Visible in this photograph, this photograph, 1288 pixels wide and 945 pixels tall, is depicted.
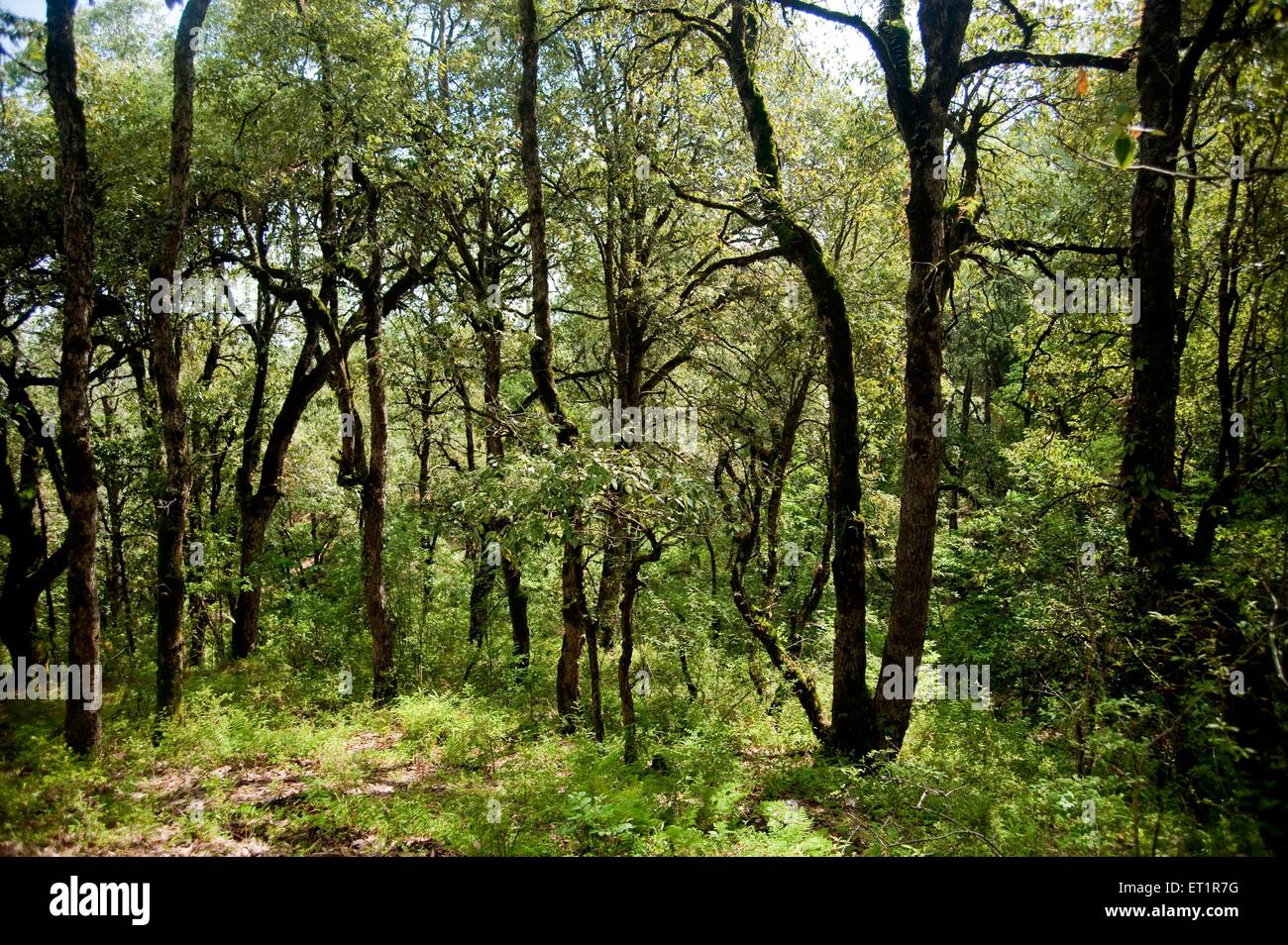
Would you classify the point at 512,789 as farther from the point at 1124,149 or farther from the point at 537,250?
the point at 1124,149

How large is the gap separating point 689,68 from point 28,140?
1038 centimetres

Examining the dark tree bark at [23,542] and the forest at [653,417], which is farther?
the dark tree bark at [23,542]

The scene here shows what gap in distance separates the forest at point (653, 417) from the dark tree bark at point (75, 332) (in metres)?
0.04

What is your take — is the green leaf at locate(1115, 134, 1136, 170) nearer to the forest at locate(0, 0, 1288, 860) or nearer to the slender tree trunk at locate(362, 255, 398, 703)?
the forest at locate(0, 0, 1288, 860)

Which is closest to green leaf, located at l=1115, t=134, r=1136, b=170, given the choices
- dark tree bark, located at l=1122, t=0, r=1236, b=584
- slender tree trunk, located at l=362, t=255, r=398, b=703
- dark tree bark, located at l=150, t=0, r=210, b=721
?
dark tree bark, located at l=1122, t=0, r=1236, b=584

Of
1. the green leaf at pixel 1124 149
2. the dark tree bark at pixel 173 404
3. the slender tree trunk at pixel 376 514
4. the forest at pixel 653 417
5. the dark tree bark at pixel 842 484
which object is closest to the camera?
the green leaf at pixel 1124 149

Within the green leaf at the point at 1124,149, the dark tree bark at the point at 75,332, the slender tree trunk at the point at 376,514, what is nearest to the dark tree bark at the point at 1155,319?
the green leaf at the point at 1124,149

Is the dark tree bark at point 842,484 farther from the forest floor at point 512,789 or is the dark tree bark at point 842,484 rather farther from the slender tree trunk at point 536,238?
the slender tree trunk at point 536,238

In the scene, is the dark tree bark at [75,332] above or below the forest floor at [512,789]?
above

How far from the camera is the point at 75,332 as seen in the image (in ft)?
21.0

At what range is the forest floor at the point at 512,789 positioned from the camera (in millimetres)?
5141

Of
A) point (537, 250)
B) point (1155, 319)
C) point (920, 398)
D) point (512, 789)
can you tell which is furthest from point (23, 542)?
point (1155, 319)

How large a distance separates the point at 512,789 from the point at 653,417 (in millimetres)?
6603

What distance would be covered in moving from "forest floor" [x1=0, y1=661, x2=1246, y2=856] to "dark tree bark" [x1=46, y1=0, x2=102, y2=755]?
5.74 ft
